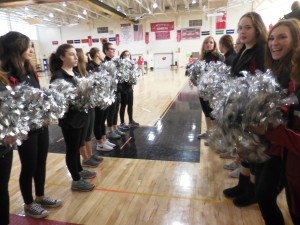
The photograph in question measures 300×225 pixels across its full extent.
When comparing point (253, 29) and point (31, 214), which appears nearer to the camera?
point (253, 29)

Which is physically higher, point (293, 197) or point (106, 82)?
point (106, 82)

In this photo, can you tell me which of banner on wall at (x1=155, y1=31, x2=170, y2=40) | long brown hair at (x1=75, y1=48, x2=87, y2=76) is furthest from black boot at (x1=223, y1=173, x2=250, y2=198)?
banner on wall at (x1=155, y1=31, x2=170, y2=40)

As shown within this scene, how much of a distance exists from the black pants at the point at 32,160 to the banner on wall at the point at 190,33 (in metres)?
19.4

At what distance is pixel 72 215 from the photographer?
7.09ft

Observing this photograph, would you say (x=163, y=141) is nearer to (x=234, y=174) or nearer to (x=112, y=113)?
(x=112, y=113)

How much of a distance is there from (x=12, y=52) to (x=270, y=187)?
6.78ft

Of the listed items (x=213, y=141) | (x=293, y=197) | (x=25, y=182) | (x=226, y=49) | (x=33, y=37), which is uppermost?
(x=33, y=37)

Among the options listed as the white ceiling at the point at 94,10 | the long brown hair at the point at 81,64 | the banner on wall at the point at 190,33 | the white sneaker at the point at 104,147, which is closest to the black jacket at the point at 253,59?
the long brown hair at the point at 81,64

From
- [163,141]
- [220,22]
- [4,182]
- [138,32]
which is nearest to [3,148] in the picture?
[4,182]

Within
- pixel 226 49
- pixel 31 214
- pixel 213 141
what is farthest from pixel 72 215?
pixel 226 49

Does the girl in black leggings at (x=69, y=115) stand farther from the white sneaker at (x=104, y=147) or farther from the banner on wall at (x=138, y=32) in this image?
the banner on wall at (x=138, y=32)

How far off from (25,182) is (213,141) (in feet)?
5.48

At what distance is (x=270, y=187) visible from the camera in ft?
4.50

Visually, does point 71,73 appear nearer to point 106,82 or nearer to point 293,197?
point 106,82
